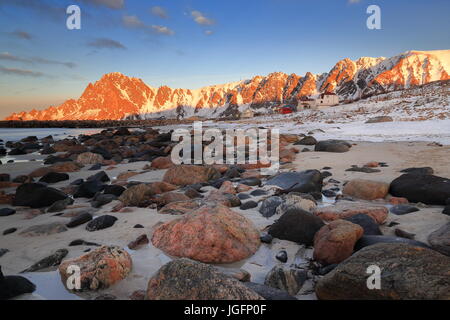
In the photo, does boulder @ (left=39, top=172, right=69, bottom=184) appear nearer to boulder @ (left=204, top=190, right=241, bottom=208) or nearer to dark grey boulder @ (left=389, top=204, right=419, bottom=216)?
boulder @ (left=204, top=190, right=241, bottom=208)

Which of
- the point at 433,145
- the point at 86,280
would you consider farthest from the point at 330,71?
the point at 86,280

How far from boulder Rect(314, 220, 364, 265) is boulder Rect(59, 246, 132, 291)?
2219mm

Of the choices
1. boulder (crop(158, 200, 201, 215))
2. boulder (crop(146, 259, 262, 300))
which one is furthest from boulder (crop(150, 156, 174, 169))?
boulder (crop(146, 259, 262, 300))

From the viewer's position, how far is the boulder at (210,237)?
11.4 ft

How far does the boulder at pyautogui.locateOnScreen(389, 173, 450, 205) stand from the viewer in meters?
4.80

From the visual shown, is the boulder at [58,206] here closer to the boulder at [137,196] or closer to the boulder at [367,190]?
the boulder at [137,196]

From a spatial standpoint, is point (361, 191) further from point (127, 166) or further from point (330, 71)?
point (330, 71)

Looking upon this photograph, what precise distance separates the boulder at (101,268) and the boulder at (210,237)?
695mm

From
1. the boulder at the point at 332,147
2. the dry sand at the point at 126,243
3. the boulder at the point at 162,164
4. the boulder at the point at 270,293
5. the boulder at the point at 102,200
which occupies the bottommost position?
the dry sand at the point at 126,243

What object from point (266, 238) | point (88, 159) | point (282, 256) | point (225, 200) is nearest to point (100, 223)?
point (225, 200)

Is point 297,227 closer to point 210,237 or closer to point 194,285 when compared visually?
point 210,237

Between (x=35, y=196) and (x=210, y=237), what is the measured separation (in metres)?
4.81

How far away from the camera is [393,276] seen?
2271 mm

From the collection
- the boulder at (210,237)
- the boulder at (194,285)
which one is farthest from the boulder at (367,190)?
the boulder at (194,285)
